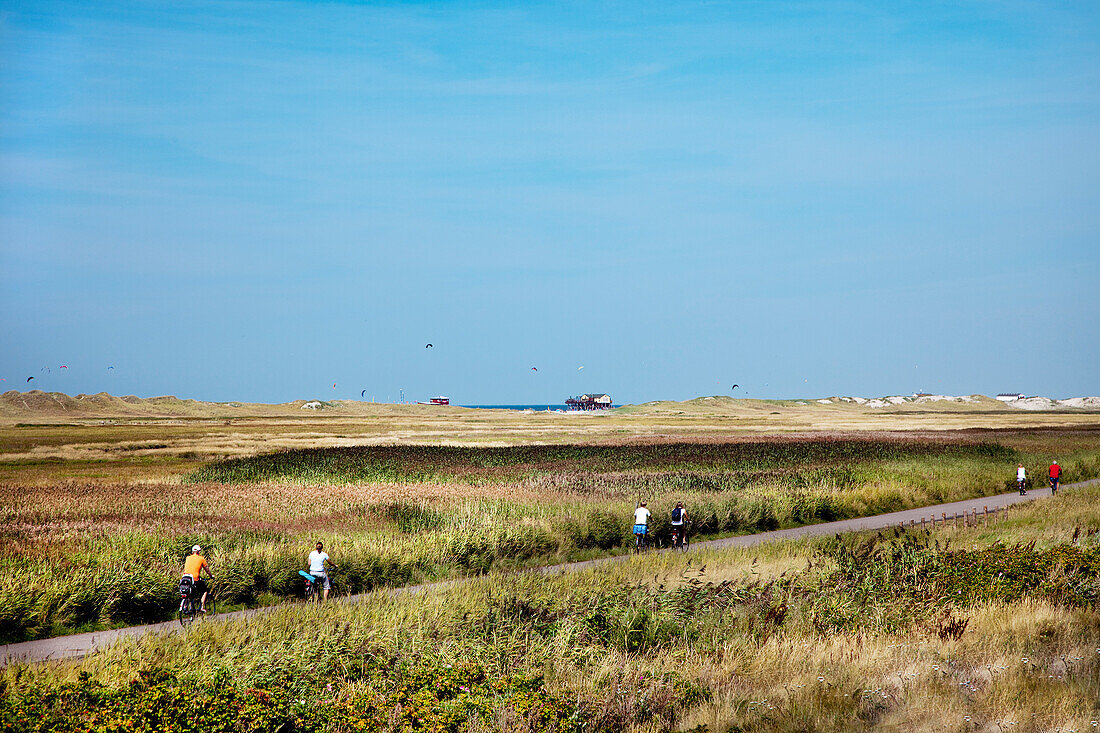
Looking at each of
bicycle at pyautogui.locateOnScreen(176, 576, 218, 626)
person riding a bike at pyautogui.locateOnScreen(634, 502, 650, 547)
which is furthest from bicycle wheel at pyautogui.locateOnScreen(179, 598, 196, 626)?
person riding a bike at pyautogui.locateOnScreen(634, 502, 650, 547)

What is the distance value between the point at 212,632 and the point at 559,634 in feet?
16.8

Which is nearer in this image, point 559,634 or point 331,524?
point 559,634

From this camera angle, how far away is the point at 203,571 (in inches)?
677

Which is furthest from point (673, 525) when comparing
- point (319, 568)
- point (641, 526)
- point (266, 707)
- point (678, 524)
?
point (266, 707)

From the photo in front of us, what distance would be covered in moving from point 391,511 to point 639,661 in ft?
55.0

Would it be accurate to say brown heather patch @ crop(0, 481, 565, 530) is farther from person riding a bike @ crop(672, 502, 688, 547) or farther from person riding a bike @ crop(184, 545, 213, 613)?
person riding a bike @ crop(184, 545, 213, 613)

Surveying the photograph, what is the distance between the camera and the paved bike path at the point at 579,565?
565 inches

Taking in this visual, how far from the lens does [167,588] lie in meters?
18.2

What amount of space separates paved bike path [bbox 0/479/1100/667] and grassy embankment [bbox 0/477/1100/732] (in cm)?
170

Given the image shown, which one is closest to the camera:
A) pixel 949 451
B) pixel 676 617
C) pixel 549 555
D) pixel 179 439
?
pixel 676 617

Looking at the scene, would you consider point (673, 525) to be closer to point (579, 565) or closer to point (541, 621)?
point (579, 565)

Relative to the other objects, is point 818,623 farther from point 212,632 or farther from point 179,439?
point 179,439

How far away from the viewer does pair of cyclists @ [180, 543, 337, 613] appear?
16816 mm

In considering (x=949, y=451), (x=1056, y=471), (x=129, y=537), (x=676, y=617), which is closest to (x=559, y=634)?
(x=676, y=617)
